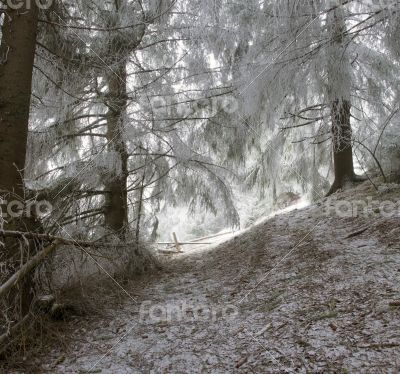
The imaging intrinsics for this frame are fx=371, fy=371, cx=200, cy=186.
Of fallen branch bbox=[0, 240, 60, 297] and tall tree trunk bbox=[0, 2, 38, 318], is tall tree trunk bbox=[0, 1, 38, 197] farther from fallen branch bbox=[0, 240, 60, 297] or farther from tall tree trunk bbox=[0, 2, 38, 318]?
fallen branch bbox=[0, 240, 60, 297]

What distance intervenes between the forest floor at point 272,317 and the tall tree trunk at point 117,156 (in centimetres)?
119

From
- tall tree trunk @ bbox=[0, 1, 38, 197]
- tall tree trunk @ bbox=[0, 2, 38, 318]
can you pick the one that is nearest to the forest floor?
tall tree trunk @ bbox=[0, 2, 38, 318]

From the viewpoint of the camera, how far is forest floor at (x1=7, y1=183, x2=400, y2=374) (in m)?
2.57

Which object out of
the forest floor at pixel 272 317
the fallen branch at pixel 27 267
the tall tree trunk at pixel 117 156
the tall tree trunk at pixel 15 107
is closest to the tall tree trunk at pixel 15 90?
the tall tree trunk at pixel 15 107

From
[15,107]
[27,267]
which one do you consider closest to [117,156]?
[15,107]

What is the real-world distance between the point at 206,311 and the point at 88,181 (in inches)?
101

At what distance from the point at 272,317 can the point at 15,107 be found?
3.12 metres

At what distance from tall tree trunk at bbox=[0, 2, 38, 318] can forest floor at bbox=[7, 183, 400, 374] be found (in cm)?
95

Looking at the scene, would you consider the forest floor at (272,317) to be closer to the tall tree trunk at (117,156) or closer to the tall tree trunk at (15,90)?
the tall tree trunk at (117,156)

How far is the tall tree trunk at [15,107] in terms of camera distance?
11.1 feet

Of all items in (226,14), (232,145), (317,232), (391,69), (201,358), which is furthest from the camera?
(232,145)

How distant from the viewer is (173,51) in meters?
5.84

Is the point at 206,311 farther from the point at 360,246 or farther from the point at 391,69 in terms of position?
the point at 391,69

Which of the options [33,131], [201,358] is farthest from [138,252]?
[201,358]
